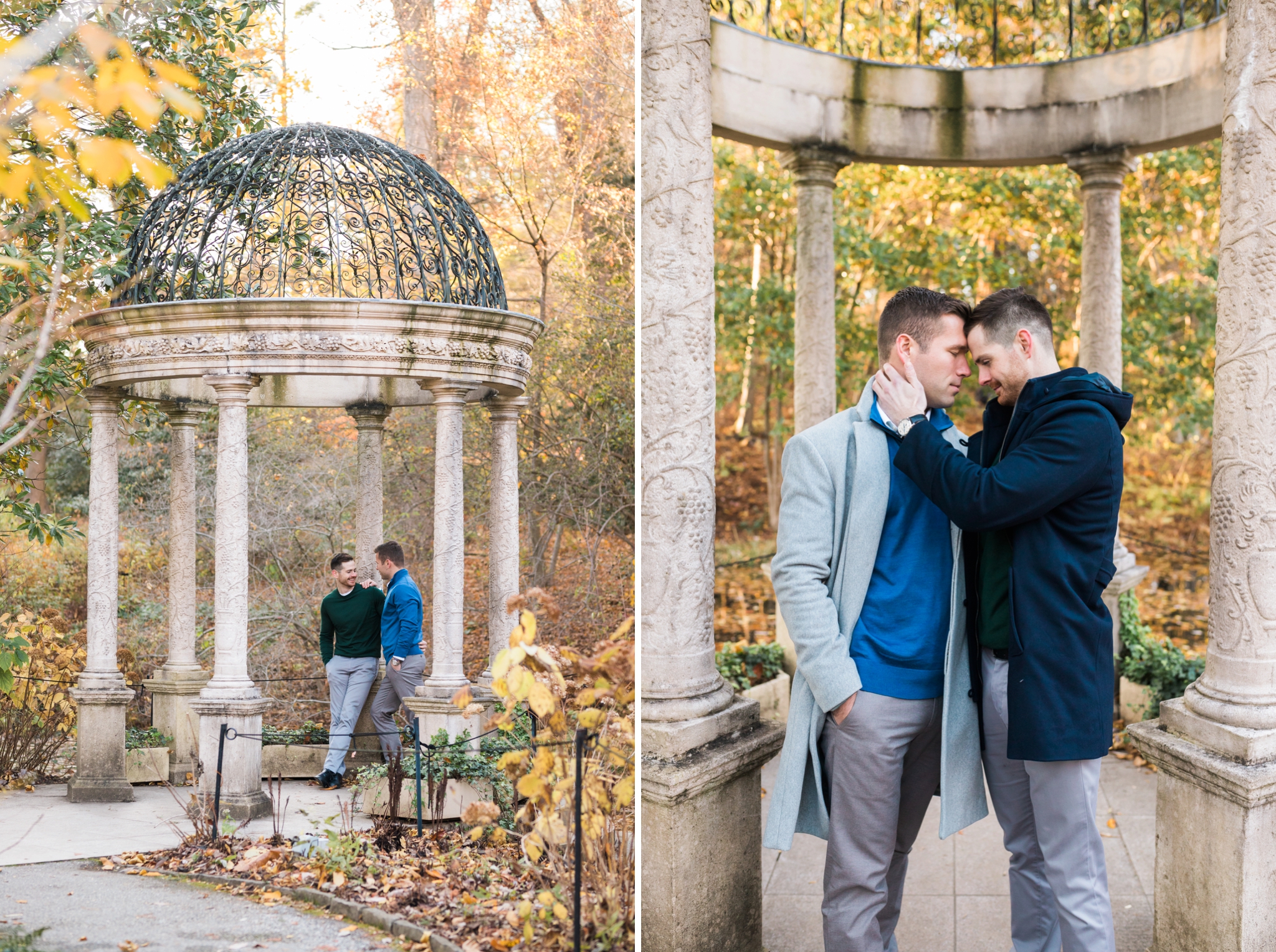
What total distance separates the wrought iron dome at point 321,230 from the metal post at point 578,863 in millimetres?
2126

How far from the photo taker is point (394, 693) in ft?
14.1

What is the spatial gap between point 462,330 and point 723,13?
4.45 meters

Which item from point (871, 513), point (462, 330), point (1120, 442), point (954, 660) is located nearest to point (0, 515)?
point (462, 330)

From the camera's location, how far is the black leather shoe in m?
3.41

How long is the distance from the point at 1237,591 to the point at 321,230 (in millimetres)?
4641

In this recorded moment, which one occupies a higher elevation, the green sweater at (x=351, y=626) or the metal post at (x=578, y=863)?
the green sweater at (x=351, y=626)

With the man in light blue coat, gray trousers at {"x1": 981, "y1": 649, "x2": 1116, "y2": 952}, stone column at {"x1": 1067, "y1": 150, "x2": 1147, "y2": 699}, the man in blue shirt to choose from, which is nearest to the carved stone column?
the man in blue shirt

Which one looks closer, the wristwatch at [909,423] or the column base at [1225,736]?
the wristwatch at [909,423]

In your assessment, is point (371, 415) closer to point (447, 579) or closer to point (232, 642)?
point (447, 579)

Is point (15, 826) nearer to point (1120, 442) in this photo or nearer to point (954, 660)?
point (954, 660)

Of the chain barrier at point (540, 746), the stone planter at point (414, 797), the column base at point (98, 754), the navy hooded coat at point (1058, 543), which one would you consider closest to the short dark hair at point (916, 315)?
the navy hooded coat at point (1058, 543)

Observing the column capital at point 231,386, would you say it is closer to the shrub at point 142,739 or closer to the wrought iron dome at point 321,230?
the wrought iron dome at point 321,230

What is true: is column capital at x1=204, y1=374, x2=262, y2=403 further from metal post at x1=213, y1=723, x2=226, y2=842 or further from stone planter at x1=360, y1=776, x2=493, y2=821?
stone planter at x1=360, y1=776, x2=493, y2=821

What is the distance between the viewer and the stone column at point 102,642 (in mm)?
2818
